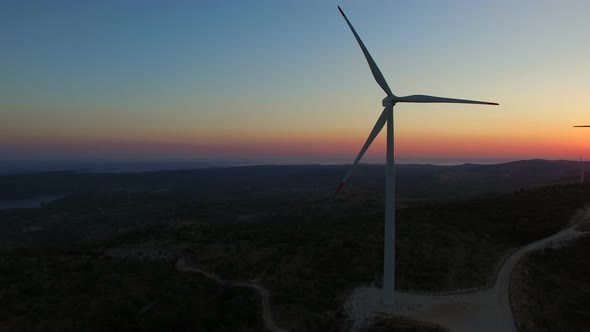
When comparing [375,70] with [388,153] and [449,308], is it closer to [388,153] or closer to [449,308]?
[388,153]

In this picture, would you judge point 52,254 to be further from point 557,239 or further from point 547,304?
point 557,239

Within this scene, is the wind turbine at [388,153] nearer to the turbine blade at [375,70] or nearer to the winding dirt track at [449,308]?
the turbine blade at [375,70]

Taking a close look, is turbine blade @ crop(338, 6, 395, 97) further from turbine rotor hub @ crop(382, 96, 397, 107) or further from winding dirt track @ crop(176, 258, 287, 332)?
winding dirt track @ crop(176, 258, 287, 332)

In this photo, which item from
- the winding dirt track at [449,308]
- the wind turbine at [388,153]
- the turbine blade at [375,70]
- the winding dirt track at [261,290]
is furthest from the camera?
the turbine blade at [375,70]

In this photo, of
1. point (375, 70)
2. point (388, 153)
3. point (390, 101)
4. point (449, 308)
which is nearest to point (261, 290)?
point (449, 308)

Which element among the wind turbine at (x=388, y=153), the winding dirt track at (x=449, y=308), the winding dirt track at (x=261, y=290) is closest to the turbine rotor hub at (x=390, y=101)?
the wind turbine at (x=388, y=153)

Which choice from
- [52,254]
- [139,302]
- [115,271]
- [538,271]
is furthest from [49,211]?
[538,271]

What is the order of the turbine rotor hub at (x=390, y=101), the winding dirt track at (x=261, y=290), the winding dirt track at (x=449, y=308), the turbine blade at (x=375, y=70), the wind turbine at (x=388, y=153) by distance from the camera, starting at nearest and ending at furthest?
1. the winding dirt track at (x=449, y=308)
2. the wind turbine at (x=388, y=153)
3. the turbine rotor hub at (x=390, y=101)
4. the winding dirt track at (x=261, y=290)
5. the turbine blade at (x=375, y=70)
